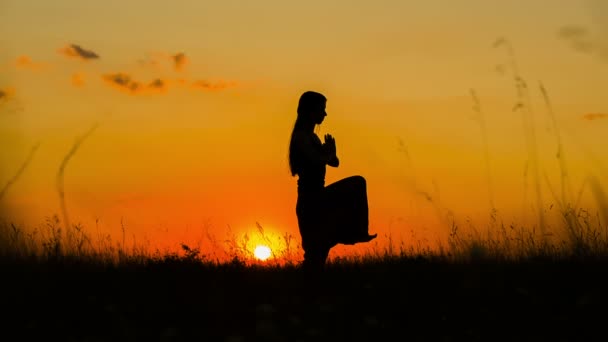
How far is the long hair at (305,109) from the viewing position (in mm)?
10633

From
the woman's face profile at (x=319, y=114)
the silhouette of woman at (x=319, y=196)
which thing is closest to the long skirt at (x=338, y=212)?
the silhouette of woman at (x=319, y=196)

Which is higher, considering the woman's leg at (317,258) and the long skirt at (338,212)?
the long skirt at (338,212)

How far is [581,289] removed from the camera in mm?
9852

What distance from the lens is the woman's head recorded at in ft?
34.9

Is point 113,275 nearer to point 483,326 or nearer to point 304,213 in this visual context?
point 304,213

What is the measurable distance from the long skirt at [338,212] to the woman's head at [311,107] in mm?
845

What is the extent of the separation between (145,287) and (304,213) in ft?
7.00

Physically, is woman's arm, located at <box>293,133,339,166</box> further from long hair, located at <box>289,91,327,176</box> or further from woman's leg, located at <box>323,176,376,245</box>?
woman's leg, located at <box>323,176,376,245</box>

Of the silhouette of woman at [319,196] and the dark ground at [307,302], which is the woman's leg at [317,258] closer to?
the silhouette of woman at [319,196]

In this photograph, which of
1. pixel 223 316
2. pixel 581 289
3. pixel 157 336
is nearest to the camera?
pixel 157 336

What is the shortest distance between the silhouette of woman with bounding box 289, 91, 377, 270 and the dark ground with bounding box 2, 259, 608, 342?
51 cm

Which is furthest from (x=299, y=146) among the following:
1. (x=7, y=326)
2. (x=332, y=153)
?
(x=7, y=326)

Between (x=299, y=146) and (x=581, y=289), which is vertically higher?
(x=299, y=146)

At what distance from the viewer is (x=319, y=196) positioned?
10781 millimetres
